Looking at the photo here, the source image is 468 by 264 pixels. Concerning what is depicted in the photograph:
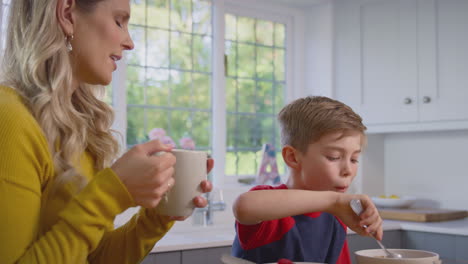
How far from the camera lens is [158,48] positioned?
353cm

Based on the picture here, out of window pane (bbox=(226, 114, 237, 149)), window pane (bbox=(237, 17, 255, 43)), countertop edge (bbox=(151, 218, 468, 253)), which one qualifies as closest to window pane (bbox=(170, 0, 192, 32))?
window pane (bbox=(237, 17, 255, 43))

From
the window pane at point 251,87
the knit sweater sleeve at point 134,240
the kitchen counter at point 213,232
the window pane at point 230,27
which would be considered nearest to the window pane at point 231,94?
the window pane at point 251,87

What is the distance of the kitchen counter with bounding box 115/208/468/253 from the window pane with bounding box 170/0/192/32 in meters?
1.23

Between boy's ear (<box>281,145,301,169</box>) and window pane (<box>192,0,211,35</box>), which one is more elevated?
window pane (<box>192,0,211,35</box>)

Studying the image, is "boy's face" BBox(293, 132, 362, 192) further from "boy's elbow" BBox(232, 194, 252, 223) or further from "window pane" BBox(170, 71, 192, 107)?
"window pane" BBox(170, 71, 192, 107)

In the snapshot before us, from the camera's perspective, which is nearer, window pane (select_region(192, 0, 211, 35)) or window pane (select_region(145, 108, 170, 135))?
window pane (select_region(145, 108, 170, 135))

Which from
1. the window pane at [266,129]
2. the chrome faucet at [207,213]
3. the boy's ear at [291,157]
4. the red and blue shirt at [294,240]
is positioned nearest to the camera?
the red and blue shirt at [294,240]

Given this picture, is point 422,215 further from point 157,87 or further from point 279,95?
point 157,87

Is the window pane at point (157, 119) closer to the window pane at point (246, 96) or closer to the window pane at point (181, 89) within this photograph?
the window pane at point (181, 89)

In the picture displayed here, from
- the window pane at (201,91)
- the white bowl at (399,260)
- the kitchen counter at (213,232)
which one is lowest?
the kitchen counter at (213,232)

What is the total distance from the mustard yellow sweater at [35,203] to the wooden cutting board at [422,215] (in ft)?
8.87

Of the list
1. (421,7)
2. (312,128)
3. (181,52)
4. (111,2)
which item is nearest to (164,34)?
(181,52)

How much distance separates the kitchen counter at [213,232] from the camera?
2.42 meters

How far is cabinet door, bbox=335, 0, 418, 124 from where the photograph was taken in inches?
140
